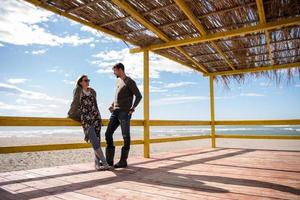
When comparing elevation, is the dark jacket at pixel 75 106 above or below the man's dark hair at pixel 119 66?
below

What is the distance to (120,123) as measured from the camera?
419 cm

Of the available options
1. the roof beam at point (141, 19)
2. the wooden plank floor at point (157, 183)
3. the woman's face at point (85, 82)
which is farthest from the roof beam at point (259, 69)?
the woman's face at point (85, 82)

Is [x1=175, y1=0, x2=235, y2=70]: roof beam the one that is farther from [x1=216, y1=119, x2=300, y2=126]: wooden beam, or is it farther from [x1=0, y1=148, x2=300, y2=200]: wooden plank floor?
[x1=216, y1=119, x2=300, y2=126]: wooden beam

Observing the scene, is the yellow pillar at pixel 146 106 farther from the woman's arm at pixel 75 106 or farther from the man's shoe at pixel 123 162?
the woman's arm at pixel 75 106

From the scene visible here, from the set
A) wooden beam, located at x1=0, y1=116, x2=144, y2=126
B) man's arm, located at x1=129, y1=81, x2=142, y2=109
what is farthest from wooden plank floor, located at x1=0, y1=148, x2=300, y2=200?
man's arm, located at x1=129, y1=81, x2=142, y2=109

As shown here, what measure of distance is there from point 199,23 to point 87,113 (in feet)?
7.49

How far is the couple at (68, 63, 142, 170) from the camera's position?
12.5ft

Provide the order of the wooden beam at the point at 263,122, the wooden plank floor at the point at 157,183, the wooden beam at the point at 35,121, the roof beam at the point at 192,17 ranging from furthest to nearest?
the wooden beam at the point at 263,122, the roof beam at the point at 192,17, the wooden beam at the point at 35,121, the wooden plank floor at the point at 157,183

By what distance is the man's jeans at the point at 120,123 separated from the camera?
411 cm

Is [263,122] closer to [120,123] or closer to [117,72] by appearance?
[120,123]

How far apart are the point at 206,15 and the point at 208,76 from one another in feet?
12.3

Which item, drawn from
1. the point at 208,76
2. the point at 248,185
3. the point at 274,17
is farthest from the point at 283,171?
the point at 208,76

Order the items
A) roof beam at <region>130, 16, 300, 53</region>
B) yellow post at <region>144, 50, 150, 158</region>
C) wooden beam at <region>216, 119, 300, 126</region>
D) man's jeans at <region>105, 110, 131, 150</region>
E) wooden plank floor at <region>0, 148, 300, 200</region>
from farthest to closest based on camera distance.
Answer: wooden beam at <region>216, 119, 300, 126</region>
yellow post at <region>144, 50, 150, 158</region>
man's jeans at <region>105, 110, 131, 150</region>
roof beam at <region>130, 16, 300, 53</region>
wooden plank floor at <region>0, 148, 300, 200</region>

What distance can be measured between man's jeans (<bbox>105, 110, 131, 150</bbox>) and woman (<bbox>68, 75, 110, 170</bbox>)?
11.6 inches
